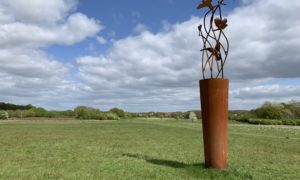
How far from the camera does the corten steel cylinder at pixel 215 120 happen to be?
26.8ft

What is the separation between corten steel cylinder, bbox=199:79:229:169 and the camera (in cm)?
816

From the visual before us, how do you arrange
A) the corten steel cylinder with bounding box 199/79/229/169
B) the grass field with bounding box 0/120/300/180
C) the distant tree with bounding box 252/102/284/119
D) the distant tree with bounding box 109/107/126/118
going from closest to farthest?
1. the grass field with bounding box 0/120/300/180
2. the corten steel cylinder with bounding box 199/79/229/169
3. the distant tree with bounding box 252/102/284/119
4. the distant tree with bounding box 109/107/126/118

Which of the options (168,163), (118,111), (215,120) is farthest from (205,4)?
(118,111)

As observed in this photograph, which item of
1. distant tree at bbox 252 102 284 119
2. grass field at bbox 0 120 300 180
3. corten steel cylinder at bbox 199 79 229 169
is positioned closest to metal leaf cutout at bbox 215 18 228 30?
corten steel cylinder at bbox 199 79 229 169

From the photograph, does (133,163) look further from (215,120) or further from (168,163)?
(215,120)

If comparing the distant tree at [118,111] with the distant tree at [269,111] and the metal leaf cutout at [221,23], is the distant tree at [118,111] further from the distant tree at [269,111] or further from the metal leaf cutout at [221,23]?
the metal leaf cutout at [221,23]

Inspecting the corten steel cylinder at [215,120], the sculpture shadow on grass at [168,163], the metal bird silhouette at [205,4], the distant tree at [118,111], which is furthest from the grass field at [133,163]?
the distant tree at [118,111]

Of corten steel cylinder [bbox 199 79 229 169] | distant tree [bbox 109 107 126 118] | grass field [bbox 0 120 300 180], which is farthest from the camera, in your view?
distant tree [bbox 109 107 126 118]

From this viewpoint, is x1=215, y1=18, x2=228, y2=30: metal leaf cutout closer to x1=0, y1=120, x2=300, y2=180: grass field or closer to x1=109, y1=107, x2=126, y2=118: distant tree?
x1=0, y1=120, x2=300, y2=180: grass field

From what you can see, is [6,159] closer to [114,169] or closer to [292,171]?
[114,169]

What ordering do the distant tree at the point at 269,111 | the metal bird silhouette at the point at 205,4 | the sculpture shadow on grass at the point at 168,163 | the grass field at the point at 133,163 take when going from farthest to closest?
the distant tree at the point at 269,111 → the metal bird silhouette at the point at 205,4 → the sculpture shadow on grass at the point at 168,163 → the grass field at the point at 133,163

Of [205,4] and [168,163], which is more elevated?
[205,4]

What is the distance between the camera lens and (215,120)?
8.18 meters

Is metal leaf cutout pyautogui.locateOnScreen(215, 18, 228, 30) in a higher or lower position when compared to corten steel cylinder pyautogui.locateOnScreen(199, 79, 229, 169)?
higher
